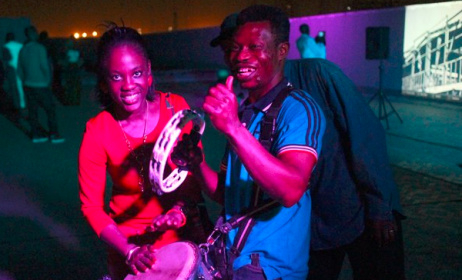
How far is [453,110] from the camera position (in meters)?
13.4

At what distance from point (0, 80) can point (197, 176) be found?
15.8 metres

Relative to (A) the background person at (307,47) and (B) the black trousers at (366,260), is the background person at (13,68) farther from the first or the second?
(B) the black trousers at (366,260)

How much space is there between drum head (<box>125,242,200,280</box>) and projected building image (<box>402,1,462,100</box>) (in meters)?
12.5

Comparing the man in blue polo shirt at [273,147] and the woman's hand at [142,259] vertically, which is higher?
the man in blue polo shirt at [273,147]

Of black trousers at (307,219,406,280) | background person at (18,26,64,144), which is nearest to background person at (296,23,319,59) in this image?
background person at (18,26,64,144)

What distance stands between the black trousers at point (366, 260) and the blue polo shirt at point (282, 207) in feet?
1.50

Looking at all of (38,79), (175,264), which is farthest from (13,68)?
(175,264)

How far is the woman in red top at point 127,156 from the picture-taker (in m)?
2.51

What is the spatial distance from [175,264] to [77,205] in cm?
459

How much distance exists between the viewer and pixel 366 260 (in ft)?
9.15

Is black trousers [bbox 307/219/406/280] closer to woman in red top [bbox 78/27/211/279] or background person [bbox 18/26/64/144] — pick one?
woman in red top [bbox 78/27/211/279]

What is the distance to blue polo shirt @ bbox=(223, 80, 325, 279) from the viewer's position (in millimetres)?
1993

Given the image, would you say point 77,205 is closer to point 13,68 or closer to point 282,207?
point 282,207

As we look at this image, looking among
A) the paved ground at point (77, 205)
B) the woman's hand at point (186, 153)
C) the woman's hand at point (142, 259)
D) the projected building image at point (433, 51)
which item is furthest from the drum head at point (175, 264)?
the projected building image at point (433, 51)
